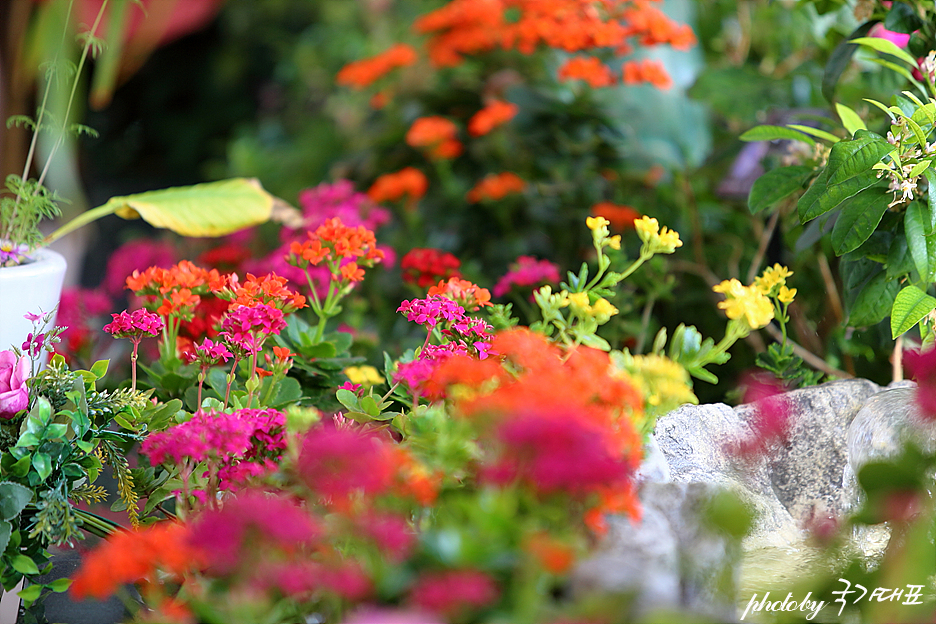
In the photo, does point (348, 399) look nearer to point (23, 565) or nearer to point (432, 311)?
point (432, 311)

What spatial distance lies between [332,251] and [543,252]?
24.4 inches

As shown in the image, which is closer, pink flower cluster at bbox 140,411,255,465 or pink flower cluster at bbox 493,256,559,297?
pink flower cluster at bbox 140,411,255,465

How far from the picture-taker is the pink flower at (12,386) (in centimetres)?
63

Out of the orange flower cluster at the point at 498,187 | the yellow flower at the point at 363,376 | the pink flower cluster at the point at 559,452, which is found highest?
the pink flower cluster at the point at 559,452

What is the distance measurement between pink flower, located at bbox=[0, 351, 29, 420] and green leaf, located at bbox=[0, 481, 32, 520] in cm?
8

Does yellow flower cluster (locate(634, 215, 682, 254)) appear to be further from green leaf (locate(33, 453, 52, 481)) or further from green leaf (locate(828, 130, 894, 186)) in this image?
green leaf (locate(33, 453, 52, 481))

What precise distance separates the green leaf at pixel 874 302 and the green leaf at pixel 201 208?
0.69 m

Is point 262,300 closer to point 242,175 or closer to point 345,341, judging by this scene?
point 345,341

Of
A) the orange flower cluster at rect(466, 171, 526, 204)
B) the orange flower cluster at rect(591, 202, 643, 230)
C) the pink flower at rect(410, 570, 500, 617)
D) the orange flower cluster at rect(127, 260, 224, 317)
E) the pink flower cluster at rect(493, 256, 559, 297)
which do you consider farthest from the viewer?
the orange flower cluster at rect(466, 171, 526, 204)

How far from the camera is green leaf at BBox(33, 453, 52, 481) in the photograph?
59 cm

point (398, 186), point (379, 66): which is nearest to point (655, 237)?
point (398, 186)

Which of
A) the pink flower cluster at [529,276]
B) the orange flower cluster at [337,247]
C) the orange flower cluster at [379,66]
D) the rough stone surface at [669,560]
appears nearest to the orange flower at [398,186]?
the orange flower cluster at [379,66]

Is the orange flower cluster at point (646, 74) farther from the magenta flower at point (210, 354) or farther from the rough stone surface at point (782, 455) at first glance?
the magenta flower at point (210, 354)

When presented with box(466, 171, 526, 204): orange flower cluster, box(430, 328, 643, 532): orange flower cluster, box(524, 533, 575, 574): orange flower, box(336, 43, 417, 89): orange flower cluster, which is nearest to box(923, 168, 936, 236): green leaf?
box(430, 328, 643, 532): orange flower cluster
